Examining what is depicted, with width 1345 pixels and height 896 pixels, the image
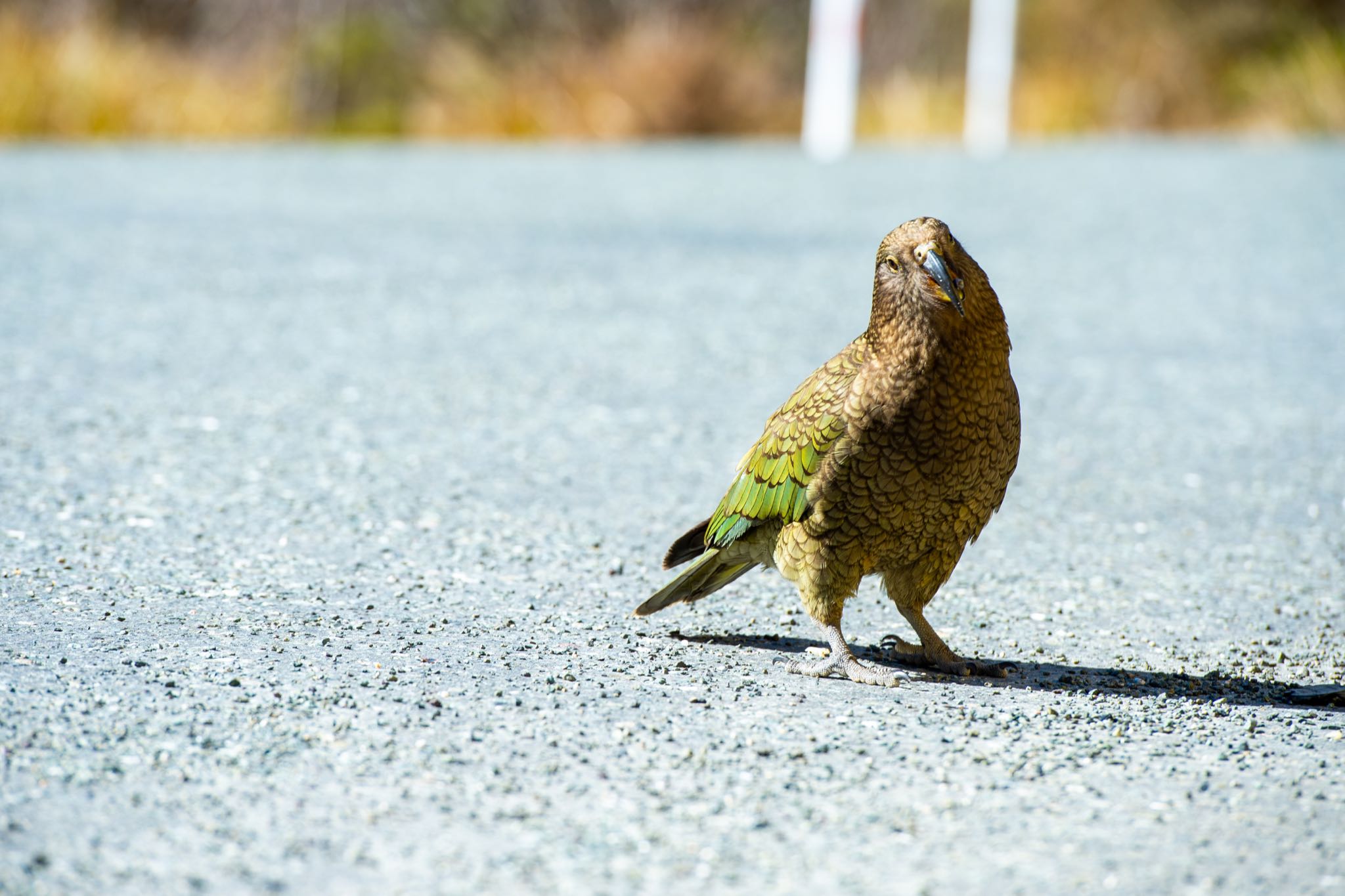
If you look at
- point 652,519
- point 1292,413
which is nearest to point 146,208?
point 652,519

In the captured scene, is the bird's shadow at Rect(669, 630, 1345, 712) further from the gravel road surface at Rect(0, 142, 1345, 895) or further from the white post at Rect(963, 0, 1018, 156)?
the white post at Rect(963, 0, 1018, 156)

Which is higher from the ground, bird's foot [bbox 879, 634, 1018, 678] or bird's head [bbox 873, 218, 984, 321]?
bird's head [bbox 873, 218, 984, 321]

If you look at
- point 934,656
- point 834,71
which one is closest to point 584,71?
point 834,71

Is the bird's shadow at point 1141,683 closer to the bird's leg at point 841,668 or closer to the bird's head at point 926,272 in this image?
the bird's leg at point 841,668

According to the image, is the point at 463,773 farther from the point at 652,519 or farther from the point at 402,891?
the point at 652,519

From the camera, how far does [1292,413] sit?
6.73 metres

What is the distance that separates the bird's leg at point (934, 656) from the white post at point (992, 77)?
44.1 feet

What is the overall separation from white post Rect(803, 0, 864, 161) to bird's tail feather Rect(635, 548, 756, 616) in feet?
40.8

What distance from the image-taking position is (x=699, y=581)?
398 cm

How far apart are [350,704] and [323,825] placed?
593 mm

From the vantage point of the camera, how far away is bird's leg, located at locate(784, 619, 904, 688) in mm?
3627

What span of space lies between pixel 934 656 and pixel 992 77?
590 inches

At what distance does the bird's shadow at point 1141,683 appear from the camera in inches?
143

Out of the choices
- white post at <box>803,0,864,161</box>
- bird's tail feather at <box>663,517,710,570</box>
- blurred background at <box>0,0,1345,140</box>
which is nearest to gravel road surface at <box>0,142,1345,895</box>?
bird's tail feather at <box>663,517,710,570</box>
